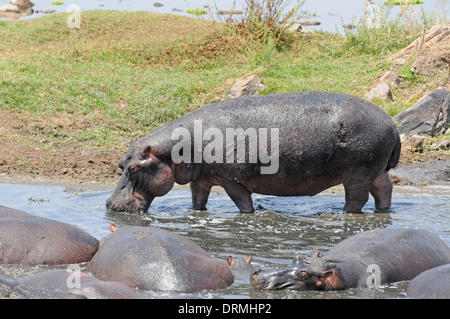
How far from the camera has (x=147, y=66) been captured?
51.0ft

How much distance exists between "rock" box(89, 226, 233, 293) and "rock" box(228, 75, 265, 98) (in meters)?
7.71

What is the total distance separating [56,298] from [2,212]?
2802mm

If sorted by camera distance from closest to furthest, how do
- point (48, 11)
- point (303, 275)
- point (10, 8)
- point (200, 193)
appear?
point (303, 275) < point (200, 193) < point (48, 11) < point (10, 8)

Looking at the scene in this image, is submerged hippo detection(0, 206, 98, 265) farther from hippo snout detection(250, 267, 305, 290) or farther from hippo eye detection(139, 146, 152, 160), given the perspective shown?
hippo eye detection(139, 146, 152, 160)

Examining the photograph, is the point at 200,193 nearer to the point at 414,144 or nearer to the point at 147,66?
the point at 414,144

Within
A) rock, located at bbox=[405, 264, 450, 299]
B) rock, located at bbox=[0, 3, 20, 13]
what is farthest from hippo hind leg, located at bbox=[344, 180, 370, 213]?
rock, located at bbox=[0, 3, 20, 13]

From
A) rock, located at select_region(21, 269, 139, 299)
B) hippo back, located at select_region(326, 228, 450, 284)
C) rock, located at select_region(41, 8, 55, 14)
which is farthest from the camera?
rock, located at select_region(41, 8, 55, 14)

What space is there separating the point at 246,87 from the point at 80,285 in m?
8.97

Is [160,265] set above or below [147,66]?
below

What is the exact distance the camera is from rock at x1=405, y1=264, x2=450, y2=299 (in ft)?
15.9

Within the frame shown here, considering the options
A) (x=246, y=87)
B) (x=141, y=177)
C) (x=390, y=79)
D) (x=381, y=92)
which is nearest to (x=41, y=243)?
(x=141, y=177)

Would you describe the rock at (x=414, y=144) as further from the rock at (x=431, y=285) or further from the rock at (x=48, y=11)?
the rock at (x=48, y=11)

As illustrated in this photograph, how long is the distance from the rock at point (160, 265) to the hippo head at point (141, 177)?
2.52 metres

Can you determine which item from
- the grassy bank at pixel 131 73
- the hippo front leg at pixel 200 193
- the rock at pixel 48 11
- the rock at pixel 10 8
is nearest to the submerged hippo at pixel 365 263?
the hippo front leg at pixel 200 193
